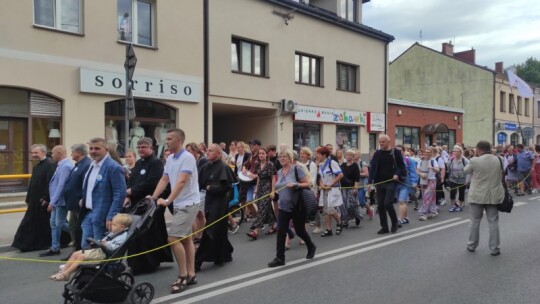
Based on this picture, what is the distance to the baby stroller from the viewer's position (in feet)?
15.0

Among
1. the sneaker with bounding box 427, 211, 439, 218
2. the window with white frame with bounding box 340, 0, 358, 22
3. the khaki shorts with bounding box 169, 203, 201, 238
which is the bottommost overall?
the sneaker with bounding box 427, 211, 439, 218

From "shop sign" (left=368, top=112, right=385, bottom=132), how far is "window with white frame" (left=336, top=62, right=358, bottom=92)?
1.64m

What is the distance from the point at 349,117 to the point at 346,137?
960 mm

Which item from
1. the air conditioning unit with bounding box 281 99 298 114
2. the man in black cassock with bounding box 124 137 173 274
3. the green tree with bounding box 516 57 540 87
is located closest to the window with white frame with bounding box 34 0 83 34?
the man in black cassock with bounding box 124 137 173 274

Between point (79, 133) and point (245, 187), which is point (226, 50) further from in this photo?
point (245, 187)

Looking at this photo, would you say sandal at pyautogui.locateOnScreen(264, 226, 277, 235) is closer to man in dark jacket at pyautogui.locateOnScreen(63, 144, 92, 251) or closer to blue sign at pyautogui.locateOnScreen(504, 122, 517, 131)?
man in dark jacket at pyautogui.locateOnScreen(63, 144, 92, 251)

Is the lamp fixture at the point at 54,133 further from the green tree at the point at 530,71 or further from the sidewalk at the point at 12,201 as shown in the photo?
the green tree at the point at 530,71

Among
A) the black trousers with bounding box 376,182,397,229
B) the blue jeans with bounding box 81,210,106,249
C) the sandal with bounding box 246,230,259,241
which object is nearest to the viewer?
the blue jeans with bounding box 81,210,106,249

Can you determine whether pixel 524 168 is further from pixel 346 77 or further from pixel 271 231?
pixel 271 231

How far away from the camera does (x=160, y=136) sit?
47.9ft

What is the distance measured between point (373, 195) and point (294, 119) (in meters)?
6.07

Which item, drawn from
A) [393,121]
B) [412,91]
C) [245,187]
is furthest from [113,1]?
[412,91]

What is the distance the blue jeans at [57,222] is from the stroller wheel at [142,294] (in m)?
3.19

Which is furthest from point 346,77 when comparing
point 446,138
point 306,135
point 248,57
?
point 446,138
